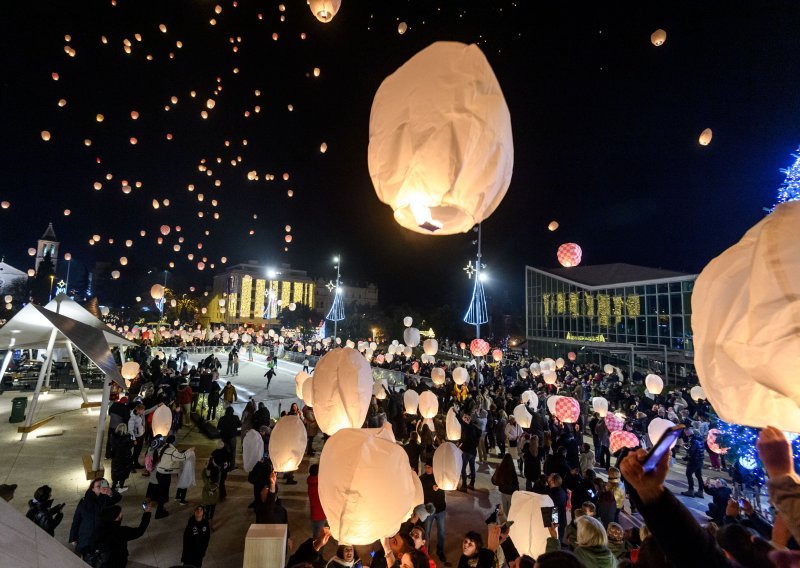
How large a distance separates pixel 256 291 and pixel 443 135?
263 ft

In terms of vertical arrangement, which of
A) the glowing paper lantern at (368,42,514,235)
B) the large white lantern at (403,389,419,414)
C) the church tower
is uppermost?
the church tower

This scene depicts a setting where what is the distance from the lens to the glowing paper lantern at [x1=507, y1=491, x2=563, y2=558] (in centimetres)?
393

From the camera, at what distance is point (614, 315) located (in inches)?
1059

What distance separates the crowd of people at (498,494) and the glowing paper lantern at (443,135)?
51.3 inches

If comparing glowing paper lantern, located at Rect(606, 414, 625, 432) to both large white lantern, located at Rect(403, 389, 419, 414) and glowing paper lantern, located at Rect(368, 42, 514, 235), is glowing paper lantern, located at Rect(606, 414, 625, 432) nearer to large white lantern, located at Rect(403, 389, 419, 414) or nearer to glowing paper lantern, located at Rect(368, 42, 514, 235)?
large white lantern, located at Rect(403, 389, 419, 414)

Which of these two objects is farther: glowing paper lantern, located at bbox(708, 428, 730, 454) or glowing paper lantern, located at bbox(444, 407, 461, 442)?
glowing paper lantern, located at bbox(708, 428, 730, 454)

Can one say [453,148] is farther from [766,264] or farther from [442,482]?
[442,482]

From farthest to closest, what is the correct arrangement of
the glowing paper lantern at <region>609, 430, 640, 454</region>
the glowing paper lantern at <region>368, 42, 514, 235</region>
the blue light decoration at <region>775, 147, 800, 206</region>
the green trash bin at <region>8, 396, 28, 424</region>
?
the green trash bin at <region>8, 396, 28, 424</region> → the glowing paper lantern at <region>609, 430, 640, 454</region> → the blue light decoration at <region>775, 147, 800, 206</region> → the glowing paper lantern at <region>368, 42, 514, 235</region>

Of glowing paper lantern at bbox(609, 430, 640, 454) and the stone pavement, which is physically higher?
glowing paper lantern at bbox(609, 430, 640, 454)

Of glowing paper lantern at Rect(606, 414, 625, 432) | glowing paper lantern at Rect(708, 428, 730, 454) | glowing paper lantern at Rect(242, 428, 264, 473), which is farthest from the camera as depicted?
glowing paper lantern at Rect(606, 414, 625, 432)

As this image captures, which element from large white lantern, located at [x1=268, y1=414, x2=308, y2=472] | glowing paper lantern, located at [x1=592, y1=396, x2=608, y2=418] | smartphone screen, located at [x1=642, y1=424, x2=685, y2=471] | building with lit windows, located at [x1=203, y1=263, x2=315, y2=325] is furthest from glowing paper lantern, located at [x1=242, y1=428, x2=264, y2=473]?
building with lit windows, located at [x1=203, y1=263, x2=315, y2=325]

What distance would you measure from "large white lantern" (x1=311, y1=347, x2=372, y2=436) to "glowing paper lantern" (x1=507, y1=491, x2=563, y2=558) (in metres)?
1.85

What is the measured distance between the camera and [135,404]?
9.62 metres

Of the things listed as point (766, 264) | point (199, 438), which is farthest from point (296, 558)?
point (199, 438)
